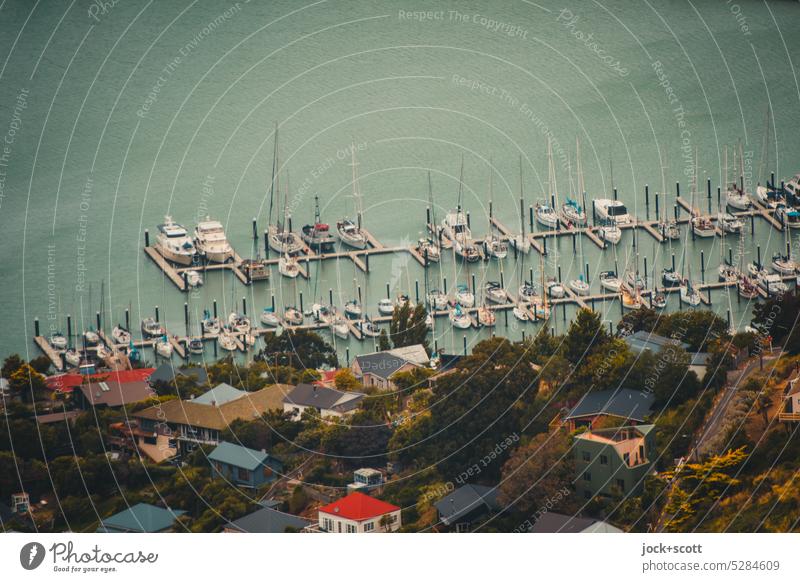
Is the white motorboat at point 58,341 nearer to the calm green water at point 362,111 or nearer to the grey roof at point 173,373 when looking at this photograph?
the calm green water at point 362,111

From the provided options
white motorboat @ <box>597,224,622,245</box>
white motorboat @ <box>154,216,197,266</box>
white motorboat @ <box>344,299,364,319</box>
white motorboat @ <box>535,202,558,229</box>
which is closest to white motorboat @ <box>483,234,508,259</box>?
white motorboat @ <box>535,202,558,229</box>

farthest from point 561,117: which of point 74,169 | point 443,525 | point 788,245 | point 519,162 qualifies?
point 443,525

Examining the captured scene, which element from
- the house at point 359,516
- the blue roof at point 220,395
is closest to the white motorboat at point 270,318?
the blue roof at point 220,395

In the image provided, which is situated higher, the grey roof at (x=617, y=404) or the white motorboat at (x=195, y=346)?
the white motorboat at (x=195, y=346)

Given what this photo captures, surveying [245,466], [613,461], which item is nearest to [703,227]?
[613,461]

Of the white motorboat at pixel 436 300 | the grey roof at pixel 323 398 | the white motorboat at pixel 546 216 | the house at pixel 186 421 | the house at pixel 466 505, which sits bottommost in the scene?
the house at pixel 466 505

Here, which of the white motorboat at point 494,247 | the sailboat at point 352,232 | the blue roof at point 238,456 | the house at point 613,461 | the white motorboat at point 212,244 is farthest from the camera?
the sailboat at point 352,232

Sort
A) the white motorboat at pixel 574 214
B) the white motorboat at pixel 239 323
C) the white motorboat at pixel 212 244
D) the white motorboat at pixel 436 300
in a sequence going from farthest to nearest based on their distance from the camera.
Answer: the white motorboat at pixel 574 214 → the white motorboat at pixel 212 244 → the white motorboat at pixel 436 300 → the white motorboat at pixel 239 323
